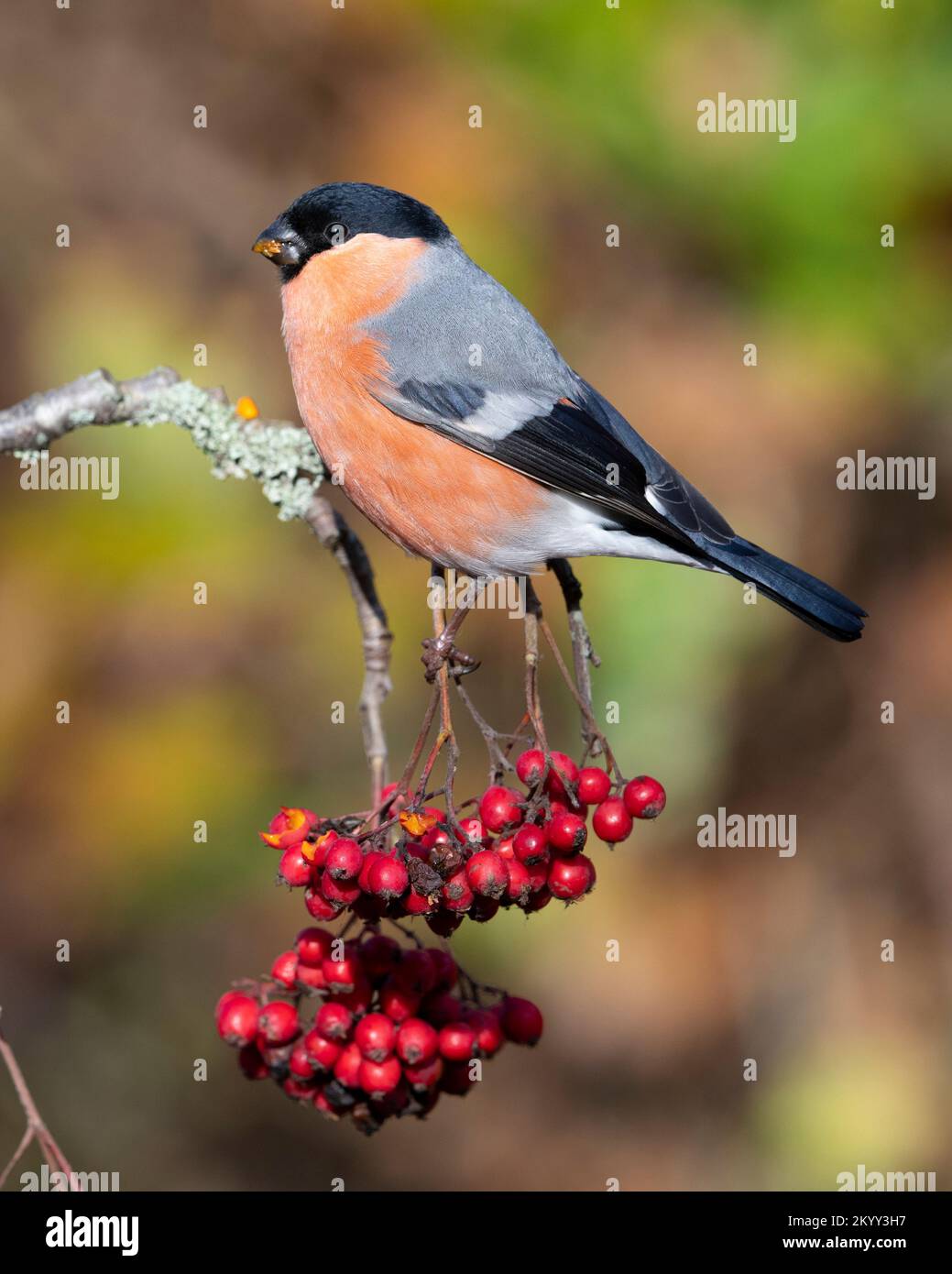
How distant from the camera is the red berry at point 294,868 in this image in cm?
201

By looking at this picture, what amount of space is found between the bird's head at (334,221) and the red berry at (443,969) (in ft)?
4.90

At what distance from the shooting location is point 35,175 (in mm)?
3924

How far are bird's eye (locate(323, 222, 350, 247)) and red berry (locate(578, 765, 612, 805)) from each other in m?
1.30

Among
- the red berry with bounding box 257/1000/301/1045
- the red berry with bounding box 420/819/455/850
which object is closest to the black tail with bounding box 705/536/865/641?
the red berry with bounding box 420/819/455/850

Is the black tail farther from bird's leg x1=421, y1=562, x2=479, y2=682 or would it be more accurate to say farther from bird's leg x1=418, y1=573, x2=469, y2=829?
bird's leg x1=418, y1=573, x2=469, y2=829

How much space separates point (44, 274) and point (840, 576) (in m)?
2.64

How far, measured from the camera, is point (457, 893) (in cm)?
190

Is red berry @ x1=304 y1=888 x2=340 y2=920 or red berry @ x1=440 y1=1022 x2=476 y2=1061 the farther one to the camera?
red berry @ x1=440 y1=1022 x2=476 y2=1061

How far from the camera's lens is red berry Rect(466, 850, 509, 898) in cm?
190

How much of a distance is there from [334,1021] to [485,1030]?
0.99ft

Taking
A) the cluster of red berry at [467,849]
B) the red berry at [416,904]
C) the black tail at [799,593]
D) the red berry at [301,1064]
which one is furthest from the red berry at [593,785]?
the red berry at [301,1064]

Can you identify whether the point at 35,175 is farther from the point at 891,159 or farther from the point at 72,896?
the point at 891,159

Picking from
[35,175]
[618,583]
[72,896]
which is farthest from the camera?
[35,175]
